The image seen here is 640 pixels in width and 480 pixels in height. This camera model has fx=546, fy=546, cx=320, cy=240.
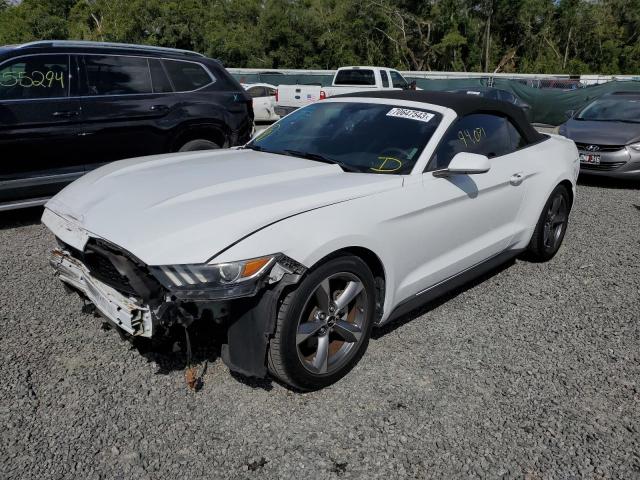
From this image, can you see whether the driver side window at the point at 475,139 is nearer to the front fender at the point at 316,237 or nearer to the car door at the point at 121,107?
the front fender at the point at 316,237

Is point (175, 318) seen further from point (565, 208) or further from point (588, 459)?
point (565, 208)

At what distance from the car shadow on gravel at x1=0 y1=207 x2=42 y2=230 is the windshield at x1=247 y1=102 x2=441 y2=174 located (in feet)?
10.7

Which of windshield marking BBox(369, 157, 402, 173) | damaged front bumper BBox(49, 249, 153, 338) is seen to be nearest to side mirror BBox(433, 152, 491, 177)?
windshield marking BBox(369, 157, 402, 173)

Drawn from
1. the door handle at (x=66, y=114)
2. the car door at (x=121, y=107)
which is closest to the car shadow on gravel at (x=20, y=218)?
the car door at (x=121, y=107)

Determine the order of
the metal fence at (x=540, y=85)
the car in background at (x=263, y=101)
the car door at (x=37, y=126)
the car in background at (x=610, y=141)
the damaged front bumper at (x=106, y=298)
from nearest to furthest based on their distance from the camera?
the damaged front bumper at (x=106, y=298), the car door at (x=37, y=126), the car in background at (x=610, y=141), the car in background at (x=263, y=101), the metal fence at (x=540, y=85)

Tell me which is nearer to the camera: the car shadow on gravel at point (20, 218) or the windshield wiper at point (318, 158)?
the windshield wiper at point (318, 158)

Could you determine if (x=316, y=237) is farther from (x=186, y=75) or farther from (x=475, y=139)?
(x=186, y=75)

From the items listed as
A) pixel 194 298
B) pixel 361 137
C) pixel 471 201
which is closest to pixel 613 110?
pixel 471 201

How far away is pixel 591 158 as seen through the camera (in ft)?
28.5

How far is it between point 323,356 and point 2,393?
1740 millimetres

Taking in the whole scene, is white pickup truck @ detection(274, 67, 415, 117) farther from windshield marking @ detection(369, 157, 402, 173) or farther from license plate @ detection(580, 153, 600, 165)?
windshield marking @ detection(369, 157, 402, 173)

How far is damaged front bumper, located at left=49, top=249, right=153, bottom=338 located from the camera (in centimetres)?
258

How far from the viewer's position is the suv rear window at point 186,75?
666 centimetres

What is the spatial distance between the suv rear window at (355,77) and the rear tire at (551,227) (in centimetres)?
1253
